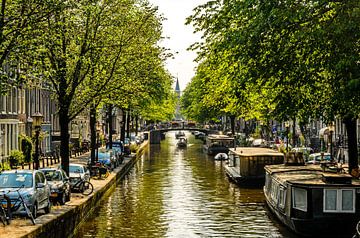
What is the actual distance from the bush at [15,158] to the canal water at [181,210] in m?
7.59

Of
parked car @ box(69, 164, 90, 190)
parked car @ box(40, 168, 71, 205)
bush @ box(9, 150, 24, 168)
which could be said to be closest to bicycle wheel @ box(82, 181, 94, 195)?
parked car @ box(69, 164, 90, 190)

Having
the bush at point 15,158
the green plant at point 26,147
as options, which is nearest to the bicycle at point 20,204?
the bush at point 15,158

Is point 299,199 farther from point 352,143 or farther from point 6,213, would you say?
point 6,213

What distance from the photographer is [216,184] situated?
1982 inches

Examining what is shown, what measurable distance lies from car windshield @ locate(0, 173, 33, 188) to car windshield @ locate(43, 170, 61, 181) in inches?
186

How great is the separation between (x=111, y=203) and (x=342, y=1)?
23206mm

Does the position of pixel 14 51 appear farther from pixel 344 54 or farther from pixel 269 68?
pixel 344 54

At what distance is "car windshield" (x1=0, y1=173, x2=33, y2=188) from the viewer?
24.1 metres

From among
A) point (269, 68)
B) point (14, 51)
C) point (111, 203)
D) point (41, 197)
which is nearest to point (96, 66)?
point (111, 203)

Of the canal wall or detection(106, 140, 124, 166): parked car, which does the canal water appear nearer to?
the canal wall

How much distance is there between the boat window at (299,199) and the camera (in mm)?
26234

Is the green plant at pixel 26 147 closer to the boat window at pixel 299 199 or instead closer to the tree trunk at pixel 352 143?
the tree trunk at pixel 352 143

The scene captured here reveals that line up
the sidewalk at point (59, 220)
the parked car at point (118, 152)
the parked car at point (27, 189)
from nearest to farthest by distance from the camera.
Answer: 1. the sidewalk at point (59, 220)
2. the parked car at point (27, 189)
3. the parked car at point (118, 152)

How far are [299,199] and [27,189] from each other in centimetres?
1041
